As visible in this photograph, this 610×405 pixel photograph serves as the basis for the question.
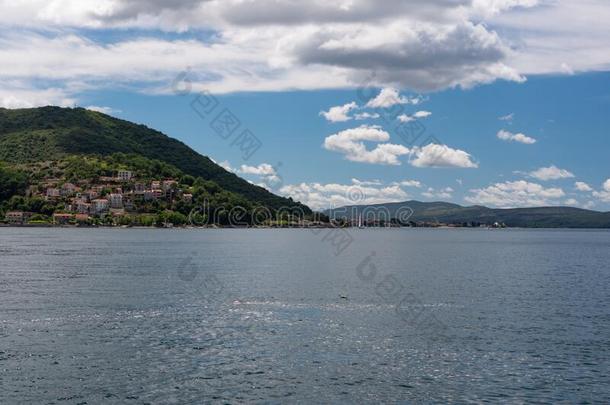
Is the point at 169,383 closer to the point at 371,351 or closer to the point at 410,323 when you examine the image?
the point at 371,351

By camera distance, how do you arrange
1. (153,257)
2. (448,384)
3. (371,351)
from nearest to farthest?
(448,384), (371,351), (153,257)

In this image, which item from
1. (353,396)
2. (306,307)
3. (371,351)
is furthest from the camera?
(306,307)

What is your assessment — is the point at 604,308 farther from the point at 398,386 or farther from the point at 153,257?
the point at 153,257

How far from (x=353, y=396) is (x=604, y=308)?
5043 centimetres

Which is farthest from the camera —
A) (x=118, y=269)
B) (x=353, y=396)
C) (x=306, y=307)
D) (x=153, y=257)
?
(x=153, y=257)

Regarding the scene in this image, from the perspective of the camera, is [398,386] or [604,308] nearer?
[398,386]

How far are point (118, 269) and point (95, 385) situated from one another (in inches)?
3294

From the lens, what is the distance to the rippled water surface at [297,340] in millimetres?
41594

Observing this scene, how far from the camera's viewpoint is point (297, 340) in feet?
183

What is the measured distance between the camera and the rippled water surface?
136 ft

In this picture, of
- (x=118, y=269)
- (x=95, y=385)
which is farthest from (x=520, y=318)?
(x=118, y=269)

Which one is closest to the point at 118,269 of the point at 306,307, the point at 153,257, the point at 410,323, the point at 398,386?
the point at 153,257

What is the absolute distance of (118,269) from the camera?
4813 inches

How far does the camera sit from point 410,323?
65.9m
